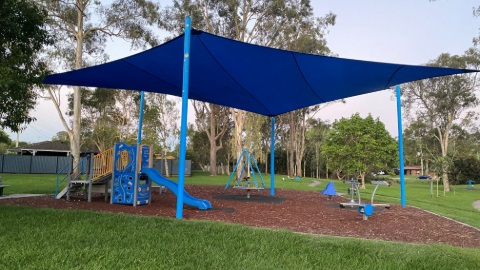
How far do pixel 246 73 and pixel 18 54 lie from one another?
3.80 m

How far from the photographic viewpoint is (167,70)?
23.0 feet

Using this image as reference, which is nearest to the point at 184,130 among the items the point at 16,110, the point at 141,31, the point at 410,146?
the point at 16,110

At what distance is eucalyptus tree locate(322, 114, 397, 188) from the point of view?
64.8 feet

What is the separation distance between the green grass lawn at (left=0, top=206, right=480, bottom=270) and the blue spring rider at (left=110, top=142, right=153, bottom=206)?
8.73ft

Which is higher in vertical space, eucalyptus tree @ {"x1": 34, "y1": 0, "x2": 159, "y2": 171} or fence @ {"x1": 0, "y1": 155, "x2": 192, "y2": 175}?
eucalyptus tree @ {"x1": 34, "y1": 0, "x2": 159, "y2": 171}

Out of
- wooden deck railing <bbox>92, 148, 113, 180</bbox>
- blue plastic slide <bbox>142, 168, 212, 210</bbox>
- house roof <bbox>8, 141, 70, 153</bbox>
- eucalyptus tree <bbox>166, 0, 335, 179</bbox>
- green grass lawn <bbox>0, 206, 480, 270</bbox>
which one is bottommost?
green grass lawn <bbox>0, 206, 480, 270</bbox>

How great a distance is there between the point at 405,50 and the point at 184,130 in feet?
25.2

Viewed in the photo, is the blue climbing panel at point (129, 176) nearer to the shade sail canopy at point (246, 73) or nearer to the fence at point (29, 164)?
the shade sail canopy at point (246, 73)

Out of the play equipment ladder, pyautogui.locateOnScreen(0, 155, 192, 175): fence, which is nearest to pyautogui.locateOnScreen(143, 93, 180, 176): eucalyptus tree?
pyautogui.locateOnScreen(0, 155, 192, 175): fence

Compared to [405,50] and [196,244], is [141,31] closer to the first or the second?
[405,50]

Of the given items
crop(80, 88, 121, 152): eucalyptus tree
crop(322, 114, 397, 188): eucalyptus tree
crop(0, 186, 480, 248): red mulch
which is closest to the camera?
crop(0, 186, 480, 248): red mulch

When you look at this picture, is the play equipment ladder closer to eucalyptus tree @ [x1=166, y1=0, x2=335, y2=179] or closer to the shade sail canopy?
the shade sail canopy

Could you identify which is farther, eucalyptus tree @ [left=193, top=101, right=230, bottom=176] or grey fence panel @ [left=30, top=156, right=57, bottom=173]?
eucalyptus tree @ [left=193, top=101, right=230, bottom=176]

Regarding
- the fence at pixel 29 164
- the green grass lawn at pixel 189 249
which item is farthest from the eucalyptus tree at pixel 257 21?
the green grass lawn at pixel 189 249
